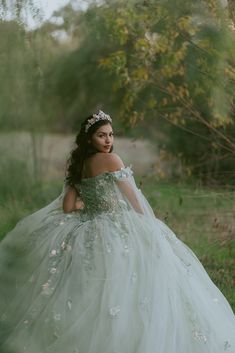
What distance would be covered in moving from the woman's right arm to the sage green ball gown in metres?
0.08

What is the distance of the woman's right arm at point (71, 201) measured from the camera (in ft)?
11.5

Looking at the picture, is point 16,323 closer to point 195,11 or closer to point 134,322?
point 134,322

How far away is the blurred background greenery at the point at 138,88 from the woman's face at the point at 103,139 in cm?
21

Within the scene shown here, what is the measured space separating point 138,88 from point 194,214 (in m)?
1.23

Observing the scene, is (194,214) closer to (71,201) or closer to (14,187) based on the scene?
(71,201)

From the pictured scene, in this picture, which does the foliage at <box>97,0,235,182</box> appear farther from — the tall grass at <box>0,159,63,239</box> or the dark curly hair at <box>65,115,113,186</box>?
the tall grass at <box>0,159,63,239</box>

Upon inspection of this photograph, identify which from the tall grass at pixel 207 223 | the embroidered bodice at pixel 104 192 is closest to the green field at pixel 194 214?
the tall grass at pixel 207 223

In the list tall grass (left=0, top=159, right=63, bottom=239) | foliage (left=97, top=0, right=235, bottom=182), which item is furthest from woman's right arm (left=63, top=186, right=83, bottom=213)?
foliage (left=97, top=0, right=235, bottom=182)

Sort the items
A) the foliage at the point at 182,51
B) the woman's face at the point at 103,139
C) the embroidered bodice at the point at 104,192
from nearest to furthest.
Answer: the embroidered bodice at the point at 104,192 → the woman's face at the point at 103,139 → the foliage at the point at 182,51

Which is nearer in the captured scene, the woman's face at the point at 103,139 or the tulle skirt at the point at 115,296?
the tulle skirt at the point at 115,296

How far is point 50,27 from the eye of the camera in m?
3.40

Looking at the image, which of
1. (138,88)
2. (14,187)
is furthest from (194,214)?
(14,187)

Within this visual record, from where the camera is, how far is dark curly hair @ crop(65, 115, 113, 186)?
11.3 feet

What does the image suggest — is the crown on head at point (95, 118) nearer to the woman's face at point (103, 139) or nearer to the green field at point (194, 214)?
the woman's face at point (103, 139)
